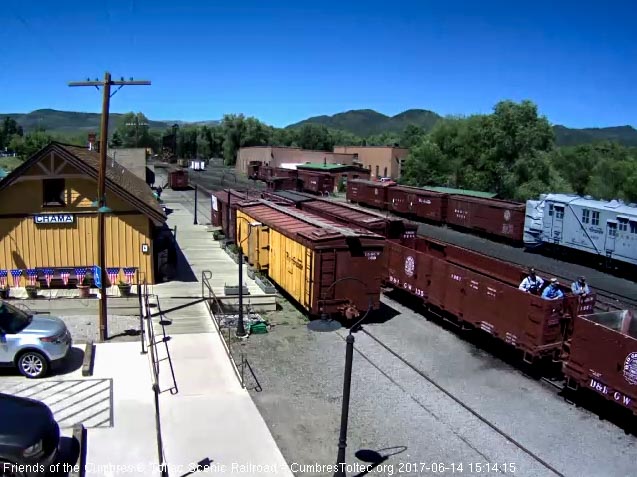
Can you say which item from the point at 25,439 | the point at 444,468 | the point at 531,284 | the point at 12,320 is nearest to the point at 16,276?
the point at 12,320

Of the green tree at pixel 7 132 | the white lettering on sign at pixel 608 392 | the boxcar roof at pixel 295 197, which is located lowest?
the white lettering on sign at pixel 608 392

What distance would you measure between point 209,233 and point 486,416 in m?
27.2

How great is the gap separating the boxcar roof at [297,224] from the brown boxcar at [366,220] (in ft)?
4.63

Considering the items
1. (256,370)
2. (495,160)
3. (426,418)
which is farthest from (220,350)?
(495,160)

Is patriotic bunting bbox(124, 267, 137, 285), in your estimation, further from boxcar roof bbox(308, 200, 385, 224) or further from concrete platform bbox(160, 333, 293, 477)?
boxcar roof bbox(308, 200, 385, 224)

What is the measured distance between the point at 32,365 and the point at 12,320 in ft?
3.84

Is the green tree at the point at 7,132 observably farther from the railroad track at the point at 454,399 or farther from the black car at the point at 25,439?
the black car at the point at 25,439

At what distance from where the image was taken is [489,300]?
639 inches

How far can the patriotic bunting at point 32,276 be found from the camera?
69.1 feet

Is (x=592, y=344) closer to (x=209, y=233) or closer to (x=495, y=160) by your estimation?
(x=209, y=233)

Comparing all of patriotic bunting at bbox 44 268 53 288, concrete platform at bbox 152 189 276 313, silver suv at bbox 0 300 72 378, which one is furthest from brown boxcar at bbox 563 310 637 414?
patriotic bunting at bbox 44 268 53 288

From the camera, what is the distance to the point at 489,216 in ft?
→ 129

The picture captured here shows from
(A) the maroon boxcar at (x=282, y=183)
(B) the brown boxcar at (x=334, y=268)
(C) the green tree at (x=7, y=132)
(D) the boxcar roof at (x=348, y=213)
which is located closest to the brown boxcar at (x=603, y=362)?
(B) the brown boxcar at (x=334, y=268)

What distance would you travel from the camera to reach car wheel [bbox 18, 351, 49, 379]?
1309 centimetres
